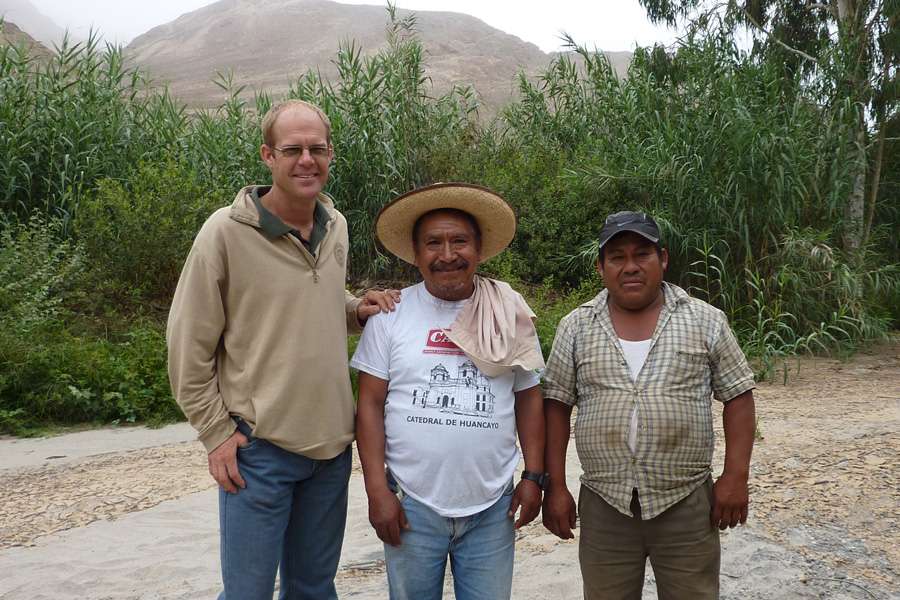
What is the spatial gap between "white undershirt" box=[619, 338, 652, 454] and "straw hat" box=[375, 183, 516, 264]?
0.50 meters

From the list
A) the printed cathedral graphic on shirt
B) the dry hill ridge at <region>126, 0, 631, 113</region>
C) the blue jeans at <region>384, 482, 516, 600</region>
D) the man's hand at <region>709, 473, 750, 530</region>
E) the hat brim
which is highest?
the dry hill ridge at <region>126, 0, 631, 113</region>

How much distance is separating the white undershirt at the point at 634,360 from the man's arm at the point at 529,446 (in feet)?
0.82

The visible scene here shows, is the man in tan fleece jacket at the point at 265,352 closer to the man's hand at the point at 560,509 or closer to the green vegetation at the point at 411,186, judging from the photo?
the man's hand at the point at 560,509

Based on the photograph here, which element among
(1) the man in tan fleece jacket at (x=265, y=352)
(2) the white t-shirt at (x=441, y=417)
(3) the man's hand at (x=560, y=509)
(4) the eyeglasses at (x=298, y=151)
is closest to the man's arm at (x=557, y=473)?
(3) the man's hand at (x=560, y=509)

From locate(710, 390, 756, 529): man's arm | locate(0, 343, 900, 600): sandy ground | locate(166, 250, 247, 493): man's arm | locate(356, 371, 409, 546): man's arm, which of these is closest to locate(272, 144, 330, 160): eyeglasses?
locate(166, 250, 247, 493): man's arm

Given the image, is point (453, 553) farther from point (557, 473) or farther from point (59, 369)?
point (59, 369)

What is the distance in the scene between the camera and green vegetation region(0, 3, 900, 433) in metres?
7.39

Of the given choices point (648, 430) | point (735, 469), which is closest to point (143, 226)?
point (648, 430)

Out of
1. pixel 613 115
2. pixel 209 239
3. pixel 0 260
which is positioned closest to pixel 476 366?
pixel 209 239

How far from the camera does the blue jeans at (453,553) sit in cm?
207

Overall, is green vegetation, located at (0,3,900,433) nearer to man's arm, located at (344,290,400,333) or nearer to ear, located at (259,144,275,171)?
man's arm, located at (344,290,400,333)

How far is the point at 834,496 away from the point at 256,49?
61088 mm

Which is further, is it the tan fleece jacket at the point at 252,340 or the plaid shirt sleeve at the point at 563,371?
the plaid shirt sleeve at the point at 563,371

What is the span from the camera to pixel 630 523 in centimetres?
213
